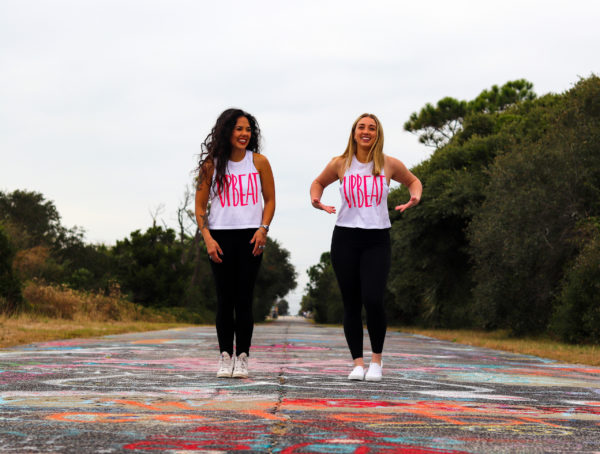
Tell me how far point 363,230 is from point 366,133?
75cm

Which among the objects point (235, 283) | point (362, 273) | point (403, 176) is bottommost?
point (235, 283)

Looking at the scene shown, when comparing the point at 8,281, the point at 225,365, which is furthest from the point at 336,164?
the point at 8,281

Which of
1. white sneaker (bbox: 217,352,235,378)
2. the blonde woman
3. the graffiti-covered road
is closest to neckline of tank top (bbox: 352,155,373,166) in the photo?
the blonde woman

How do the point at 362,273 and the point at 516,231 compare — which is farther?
the point at 516,231

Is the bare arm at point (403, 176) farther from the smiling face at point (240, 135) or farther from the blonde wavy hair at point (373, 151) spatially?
the smiling face at point (240, 135)

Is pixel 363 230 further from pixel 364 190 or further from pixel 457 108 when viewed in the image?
pixel 457 108

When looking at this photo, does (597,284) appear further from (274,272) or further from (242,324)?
(274,272)

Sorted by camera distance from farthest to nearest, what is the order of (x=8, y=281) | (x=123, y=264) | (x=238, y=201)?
(x=123, y=264) < (x=8, y=281) < (x=238, y=201)

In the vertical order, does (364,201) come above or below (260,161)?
below

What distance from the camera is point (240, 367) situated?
508 cm

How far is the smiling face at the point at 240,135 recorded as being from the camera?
528 cm

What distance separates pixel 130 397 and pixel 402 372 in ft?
9.36

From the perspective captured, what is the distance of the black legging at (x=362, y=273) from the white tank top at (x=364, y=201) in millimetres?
60

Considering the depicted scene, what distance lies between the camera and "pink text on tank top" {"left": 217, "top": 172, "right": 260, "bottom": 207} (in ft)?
16.9
